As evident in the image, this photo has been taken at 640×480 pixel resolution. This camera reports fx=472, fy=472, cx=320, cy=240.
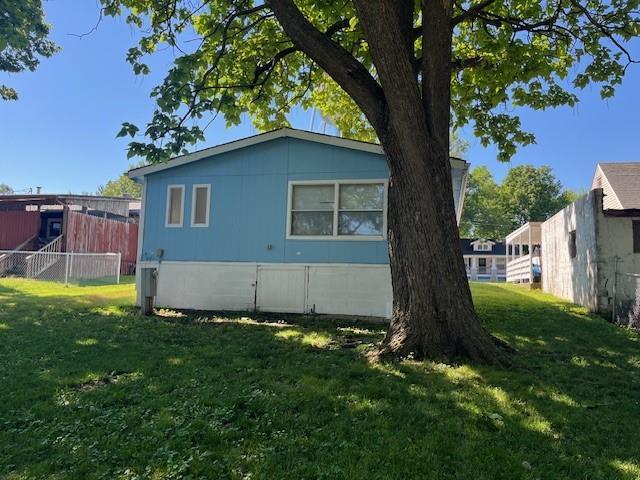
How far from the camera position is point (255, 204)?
33.9 ft

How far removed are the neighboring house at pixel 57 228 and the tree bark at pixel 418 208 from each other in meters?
18.9

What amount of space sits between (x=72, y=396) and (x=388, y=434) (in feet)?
9.59

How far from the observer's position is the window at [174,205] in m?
10.8

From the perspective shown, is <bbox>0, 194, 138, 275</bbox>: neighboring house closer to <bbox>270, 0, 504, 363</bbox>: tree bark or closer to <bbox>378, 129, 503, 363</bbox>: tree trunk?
<bbox>270, 0, 504, 363</bbox>: tree bark

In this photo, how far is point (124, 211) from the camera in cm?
2900

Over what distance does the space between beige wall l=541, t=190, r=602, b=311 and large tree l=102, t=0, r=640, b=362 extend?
298cm

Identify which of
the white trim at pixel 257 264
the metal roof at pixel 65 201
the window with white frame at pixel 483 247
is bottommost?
the white trim at pixel 257 264

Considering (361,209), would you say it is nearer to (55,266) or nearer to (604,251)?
(604,251)

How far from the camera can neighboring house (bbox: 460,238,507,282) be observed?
138 feet

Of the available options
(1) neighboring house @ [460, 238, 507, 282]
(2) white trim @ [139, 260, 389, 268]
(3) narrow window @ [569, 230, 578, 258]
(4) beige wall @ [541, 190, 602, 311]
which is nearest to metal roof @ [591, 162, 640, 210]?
(4) beige wall @ [541, 190, 602, 311]

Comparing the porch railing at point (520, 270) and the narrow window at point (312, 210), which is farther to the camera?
the porch railing at point (520, 270)

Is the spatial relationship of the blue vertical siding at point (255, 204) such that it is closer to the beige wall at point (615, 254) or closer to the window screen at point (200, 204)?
the window screen at point (200, 204)

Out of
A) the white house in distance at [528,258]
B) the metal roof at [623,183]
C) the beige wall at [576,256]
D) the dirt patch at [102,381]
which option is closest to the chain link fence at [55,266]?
the dirt patch at [102,381]

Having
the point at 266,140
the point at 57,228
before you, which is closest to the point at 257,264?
the point at 266,140
